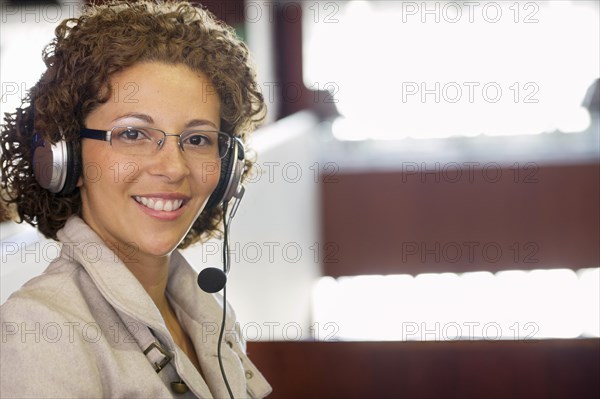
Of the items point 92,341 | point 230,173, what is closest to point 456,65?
point 230,173

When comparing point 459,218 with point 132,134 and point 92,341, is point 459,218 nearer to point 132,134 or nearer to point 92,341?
point 132,134

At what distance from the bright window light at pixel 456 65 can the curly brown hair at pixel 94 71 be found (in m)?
4.07

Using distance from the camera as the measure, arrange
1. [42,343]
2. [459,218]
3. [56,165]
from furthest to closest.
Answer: [459,218] < [56,165] < [42,343]

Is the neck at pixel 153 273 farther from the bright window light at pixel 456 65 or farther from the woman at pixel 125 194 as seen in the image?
the bright window light at pixel 456 65

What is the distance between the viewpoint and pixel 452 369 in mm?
1853

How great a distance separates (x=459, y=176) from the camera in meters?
5.62

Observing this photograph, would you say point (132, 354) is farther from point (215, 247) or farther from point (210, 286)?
point (215, 247)

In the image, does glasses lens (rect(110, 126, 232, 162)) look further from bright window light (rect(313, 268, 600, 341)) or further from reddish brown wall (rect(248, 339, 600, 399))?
bright window light (rect(313, 268, 600, 341))

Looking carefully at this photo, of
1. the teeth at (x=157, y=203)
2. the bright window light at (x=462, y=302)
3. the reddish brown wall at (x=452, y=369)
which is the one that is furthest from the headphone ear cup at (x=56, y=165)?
the bright window light at (x=462, y=302)

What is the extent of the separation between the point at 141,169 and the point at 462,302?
3.78m

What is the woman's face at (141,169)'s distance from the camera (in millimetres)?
1339

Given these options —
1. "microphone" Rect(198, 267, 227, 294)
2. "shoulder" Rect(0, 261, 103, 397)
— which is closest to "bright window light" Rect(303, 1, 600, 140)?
"microphone" Rect(198, 267, 227, 294)

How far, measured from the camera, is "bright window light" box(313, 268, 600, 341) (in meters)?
4.45

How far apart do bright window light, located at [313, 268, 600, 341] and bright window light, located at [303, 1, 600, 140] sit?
95 cm
